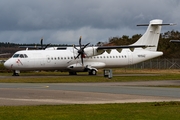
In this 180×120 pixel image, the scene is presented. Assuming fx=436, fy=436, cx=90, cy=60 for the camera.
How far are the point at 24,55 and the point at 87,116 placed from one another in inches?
1362

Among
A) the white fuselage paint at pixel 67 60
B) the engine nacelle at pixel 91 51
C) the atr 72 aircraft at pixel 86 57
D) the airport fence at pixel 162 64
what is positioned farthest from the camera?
the airport fence at pixel 162 64

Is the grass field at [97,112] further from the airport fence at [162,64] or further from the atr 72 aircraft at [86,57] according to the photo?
the airport fence at [162,64]

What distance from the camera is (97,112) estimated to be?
1483 centimetres

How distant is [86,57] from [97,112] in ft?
115

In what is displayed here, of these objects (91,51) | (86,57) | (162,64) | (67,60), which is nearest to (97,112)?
(67,60)

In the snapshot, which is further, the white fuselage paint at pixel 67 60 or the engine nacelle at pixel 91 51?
the engine nacelle at pixel 91 51

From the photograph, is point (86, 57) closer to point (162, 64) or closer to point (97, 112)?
point (162, 64)

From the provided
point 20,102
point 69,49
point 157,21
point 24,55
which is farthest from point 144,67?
point 20,102

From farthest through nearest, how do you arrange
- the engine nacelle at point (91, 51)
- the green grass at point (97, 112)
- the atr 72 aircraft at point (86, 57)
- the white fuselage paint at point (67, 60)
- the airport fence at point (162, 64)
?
the airport fence at point (162, 64), the engine nacelle at point (91, 51), the atr 72 aircraft at point (86, 57), the white fuselage paint at point (67, 60), the green grass at point (97, 112)

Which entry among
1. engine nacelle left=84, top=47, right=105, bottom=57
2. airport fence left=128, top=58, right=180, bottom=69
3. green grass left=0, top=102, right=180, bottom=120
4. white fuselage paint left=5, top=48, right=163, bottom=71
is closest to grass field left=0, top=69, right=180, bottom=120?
green grass left=0, top=102, right=180, bottom=120

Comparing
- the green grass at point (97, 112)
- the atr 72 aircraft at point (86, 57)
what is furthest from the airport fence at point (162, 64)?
the green grass at point (97, 112)

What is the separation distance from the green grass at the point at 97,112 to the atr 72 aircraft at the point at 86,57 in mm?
31043

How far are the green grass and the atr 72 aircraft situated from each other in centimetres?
3104

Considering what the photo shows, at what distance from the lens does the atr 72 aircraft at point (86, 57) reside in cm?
Result: 4747
